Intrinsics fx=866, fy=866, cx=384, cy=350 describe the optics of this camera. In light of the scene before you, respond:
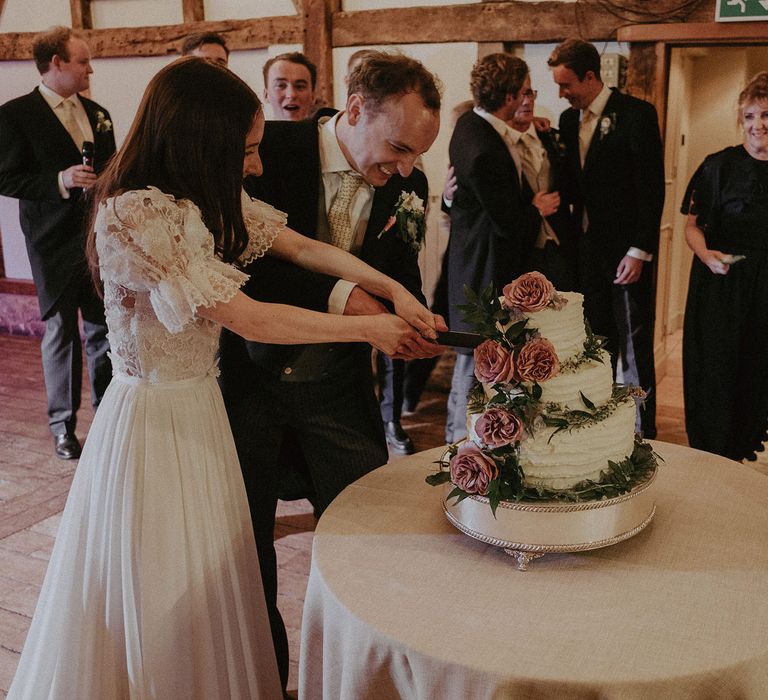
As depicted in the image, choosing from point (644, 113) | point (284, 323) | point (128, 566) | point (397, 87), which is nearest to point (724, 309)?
point (644, 113)

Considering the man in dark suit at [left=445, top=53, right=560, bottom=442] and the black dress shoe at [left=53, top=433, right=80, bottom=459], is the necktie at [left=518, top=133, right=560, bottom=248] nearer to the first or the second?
the man in dark suit at [left=445, top=53, right=560, bottom=442]

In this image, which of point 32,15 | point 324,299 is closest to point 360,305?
point 324,299

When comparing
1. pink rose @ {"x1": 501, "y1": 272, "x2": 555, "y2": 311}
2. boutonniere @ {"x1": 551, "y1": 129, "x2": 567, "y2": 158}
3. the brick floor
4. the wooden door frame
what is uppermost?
the wooden door frame

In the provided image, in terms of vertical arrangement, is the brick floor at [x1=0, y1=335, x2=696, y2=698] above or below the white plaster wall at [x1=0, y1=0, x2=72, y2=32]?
below

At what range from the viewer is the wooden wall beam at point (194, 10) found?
230 inches

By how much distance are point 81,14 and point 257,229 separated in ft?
16.9

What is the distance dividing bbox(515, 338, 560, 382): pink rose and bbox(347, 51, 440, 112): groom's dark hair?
0.76m

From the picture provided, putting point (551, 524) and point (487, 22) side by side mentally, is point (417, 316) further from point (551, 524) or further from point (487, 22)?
point (487, 22)

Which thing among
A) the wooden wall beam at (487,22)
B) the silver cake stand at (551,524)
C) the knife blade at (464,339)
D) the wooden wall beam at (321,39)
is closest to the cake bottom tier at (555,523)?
the silver cake stand at (551,524)

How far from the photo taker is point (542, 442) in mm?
1516

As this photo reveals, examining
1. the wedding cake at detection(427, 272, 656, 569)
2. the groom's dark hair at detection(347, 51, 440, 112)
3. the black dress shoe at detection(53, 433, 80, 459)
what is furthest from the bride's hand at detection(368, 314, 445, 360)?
the black dress shoe at detection(53, 433, 80, 459)

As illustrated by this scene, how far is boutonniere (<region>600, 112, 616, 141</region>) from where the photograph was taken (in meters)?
3.99

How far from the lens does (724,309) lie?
12.0 feet

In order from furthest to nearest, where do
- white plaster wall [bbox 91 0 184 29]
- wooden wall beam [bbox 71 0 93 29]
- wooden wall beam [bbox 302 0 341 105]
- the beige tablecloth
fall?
wooden wall beam [bbox 71 0 93 29] < white plaster wall [bbox 91 0 184 29] < wooden wall beam [bbox 302 0 341 105] < the beige tablecloth
